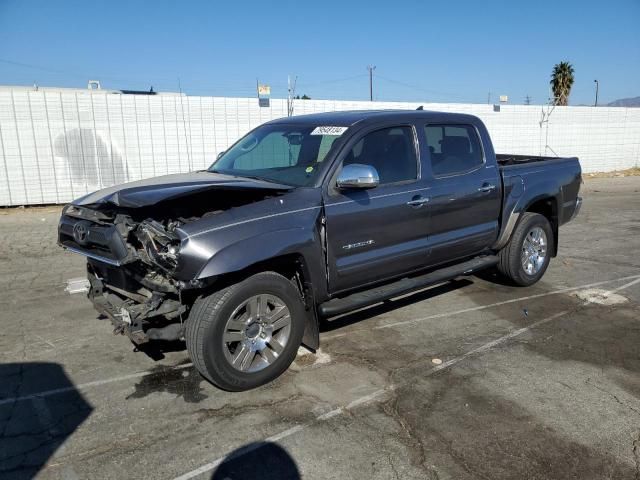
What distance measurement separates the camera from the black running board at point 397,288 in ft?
13.8

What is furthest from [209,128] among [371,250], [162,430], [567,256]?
[162,430]

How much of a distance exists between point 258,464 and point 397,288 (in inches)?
85.2

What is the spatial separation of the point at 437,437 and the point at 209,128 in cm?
1142

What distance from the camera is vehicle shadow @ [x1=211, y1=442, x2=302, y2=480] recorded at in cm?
287

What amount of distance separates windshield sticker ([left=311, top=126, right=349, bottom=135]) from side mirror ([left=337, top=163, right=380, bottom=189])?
0.51 meters

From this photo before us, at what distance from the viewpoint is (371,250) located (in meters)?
4.43

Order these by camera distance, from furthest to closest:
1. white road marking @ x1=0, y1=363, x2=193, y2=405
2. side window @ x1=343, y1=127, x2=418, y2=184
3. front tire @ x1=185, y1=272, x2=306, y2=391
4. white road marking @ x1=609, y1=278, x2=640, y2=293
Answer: white road marking @ x1=609, y1=278, x2=640, y2=293 → side window @ x1=343, y1=127, x2=418, y2=184 → white road marking @ x1=0, y1=363, x2=193, y2=405 → front tire @ x1=185, y1=272, x2=306, y2=391

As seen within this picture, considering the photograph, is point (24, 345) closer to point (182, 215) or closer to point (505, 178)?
point (182, 215)

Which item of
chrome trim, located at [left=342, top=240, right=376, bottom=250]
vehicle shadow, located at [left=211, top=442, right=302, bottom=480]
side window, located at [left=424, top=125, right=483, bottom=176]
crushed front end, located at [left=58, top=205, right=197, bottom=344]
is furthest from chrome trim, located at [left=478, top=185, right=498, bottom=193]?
vehicle shadow, located at [left=211, top=442, right=302, bottom=480]

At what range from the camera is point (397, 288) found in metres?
4.66

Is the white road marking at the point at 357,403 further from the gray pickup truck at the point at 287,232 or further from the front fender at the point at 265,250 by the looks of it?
the front fender at the point at 265,250

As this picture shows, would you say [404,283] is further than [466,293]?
No

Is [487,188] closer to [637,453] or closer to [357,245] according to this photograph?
[357,245]

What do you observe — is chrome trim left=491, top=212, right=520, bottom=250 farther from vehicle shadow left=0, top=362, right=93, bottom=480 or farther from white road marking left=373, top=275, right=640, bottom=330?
vehicle shadow left=0, top=362, right=93, bottom=480
